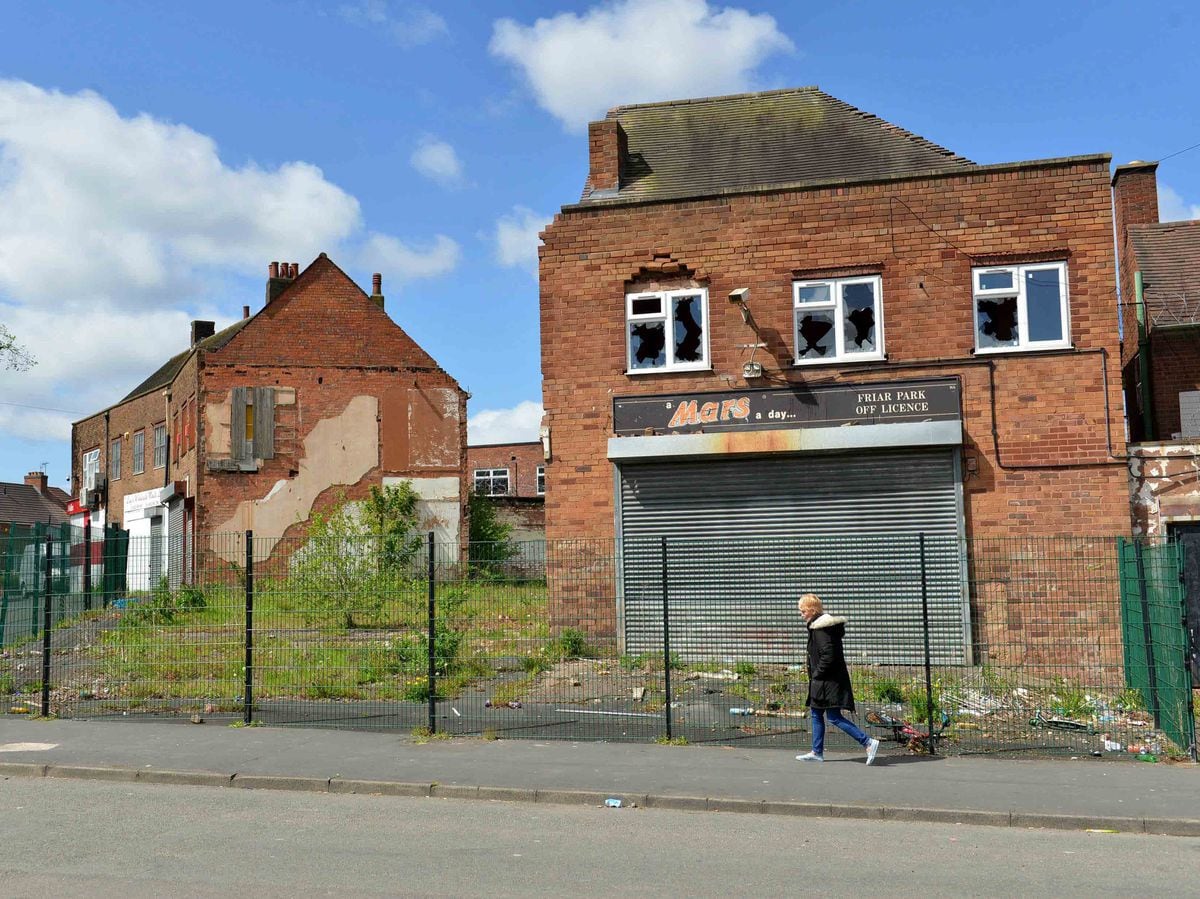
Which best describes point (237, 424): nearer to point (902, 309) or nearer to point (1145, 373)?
point (902, 309)

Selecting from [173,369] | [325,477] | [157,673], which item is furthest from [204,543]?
[157,673]

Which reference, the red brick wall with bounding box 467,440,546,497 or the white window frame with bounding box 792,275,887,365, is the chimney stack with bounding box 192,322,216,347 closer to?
the red brick wall with bounding box 467,440,546,497

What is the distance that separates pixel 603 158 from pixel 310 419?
53.9ft

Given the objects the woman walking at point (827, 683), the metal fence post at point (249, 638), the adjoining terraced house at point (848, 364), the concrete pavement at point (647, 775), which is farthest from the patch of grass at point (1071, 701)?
the metal fence post at point (249, 638)

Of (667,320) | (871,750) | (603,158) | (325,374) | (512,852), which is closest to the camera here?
(512,852)

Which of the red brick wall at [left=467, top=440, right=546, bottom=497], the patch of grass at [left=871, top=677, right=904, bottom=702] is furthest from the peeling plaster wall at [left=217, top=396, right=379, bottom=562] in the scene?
the red brick wall at [left=467, top=440, right=546, bottom=497]

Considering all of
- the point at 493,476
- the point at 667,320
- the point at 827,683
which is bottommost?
the point at 827,683

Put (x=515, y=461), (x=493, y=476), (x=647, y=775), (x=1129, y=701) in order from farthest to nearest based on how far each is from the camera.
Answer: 1. (x=515, y=461)
2. (x=493, y=476)
3. (x=1129, y=701)
4. (x=647, y=775)

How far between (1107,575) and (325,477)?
24.0 metres

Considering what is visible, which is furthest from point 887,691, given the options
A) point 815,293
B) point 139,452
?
point 139,452

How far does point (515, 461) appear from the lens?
63.7m

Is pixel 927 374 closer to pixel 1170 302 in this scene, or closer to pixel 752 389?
pixel 752 389

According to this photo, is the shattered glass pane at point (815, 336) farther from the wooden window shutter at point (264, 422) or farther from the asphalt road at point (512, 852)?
the wooden window shutter at point (264, 422)

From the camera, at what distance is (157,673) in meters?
13.0
